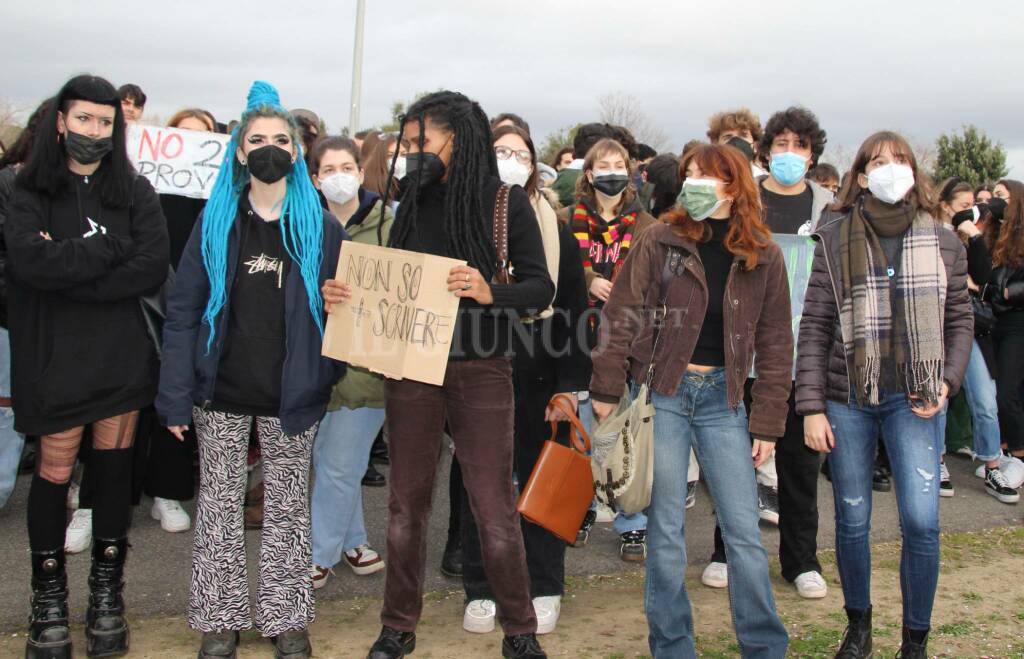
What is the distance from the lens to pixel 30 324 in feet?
13.1

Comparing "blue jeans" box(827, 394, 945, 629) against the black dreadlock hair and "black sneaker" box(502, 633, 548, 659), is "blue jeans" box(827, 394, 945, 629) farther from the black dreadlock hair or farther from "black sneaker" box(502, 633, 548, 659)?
the black dreadlock hair

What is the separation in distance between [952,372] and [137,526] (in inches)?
179

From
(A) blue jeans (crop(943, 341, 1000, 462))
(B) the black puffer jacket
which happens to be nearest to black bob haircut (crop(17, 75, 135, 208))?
(B) the black puffer jacket

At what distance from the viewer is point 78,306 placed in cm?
400

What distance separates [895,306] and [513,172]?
188 centimetres

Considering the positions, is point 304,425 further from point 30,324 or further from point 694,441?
point 694,441

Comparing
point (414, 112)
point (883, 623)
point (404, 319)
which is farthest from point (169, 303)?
point (883, 623)

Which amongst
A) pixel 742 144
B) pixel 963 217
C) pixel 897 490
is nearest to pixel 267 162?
pixel 897 490

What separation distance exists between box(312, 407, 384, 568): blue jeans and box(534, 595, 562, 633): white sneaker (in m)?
1.09

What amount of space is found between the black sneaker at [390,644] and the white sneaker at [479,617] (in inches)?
16.4

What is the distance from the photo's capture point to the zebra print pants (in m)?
3.96

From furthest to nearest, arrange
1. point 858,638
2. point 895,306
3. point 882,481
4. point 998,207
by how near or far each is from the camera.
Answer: point 998,207 → point 882,481 → point 858,638 → point 895,306

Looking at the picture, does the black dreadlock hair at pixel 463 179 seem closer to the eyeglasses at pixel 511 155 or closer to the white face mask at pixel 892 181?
the eyeglasses at pixel 511 155

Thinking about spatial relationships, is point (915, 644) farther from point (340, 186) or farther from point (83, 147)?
point (83, 147)
